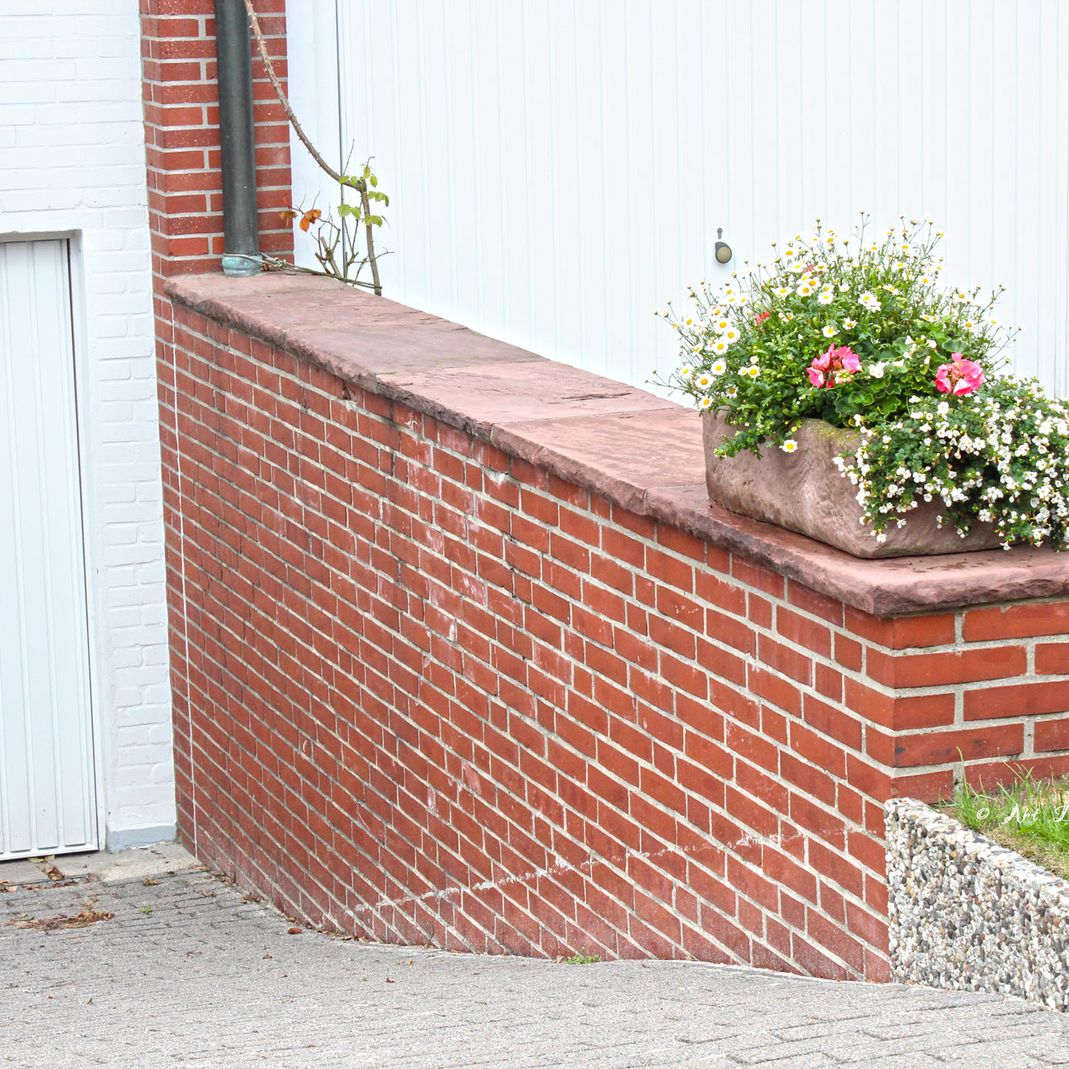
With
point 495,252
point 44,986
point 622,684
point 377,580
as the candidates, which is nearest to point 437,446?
point 377,580

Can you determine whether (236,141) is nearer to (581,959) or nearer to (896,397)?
(581,959)

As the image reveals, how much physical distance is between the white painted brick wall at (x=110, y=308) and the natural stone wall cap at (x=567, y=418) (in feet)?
1.27

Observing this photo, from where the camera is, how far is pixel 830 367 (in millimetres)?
3422

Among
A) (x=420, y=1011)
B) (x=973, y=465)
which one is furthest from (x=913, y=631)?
(x=420, y=1011)

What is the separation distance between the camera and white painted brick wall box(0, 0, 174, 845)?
6.91 metres

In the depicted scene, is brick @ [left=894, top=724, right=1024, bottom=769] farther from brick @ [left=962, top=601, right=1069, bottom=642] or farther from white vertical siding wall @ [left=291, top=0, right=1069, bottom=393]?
white vertical siding wall @ [left=291, top=0, right=1069, bottom=393]

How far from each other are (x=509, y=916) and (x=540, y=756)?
20.7 inches

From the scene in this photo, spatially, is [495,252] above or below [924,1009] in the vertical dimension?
above

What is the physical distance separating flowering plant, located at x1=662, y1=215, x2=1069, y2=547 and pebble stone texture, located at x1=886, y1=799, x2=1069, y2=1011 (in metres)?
0.54

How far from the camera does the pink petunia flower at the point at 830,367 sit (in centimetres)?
340

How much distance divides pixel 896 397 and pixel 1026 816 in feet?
2.46

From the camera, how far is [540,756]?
468 cm

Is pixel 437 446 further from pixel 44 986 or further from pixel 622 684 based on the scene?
pixel 44 986

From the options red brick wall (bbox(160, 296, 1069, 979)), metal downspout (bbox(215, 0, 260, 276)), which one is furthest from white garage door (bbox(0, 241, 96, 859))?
metal downspout (bbox(215, 0, 260, 276))
